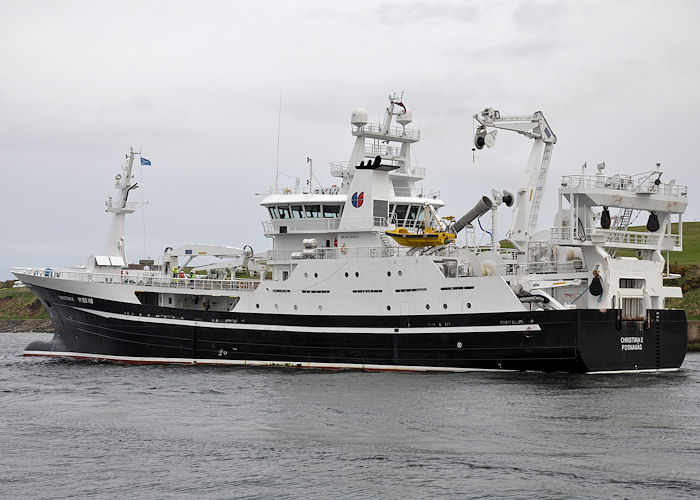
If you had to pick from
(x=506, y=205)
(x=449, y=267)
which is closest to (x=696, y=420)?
(x=449, y=267)

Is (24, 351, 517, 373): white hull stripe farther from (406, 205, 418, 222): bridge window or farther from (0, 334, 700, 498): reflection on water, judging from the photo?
(406, 205, 418, 222): bridge window

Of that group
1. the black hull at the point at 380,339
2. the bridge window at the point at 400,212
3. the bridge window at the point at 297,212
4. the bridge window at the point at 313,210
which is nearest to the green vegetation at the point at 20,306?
the black hull at the point at 380,339

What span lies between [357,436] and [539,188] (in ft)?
54.1

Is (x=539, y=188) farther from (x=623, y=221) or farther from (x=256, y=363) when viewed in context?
(x=256, y=363)

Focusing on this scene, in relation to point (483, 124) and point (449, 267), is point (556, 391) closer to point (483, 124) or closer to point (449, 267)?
point (449, 267)

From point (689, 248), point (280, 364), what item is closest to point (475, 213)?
point (280, 364)

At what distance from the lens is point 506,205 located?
3353 cm

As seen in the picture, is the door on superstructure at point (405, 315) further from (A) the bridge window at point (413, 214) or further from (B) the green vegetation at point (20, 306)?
(B) the green vegetation at point (20, 306)

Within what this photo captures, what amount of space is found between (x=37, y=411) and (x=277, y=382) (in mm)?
7604

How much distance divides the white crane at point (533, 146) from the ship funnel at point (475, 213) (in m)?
1.16

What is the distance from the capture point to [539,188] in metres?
32.6

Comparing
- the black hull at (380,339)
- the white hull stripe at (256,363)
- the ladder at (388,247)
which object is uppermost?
the ladder at (388,247)

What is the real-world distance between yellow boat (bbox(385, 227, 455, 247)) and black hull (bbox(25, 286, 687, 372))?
2.64m

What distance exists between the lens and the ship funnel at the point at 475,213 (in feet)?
105
